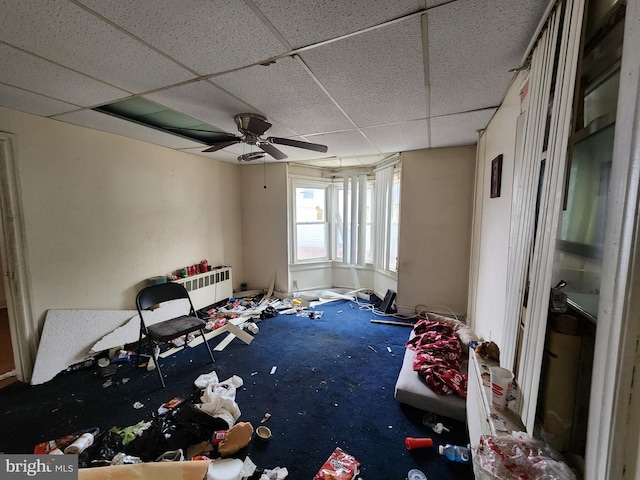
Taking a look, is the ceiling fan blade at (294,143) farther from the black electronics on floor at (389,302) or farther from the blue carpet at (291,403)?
the black electronics on floor at (389,302)

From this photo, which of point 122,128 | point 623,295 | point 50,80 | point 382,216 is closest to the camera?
point 623,295

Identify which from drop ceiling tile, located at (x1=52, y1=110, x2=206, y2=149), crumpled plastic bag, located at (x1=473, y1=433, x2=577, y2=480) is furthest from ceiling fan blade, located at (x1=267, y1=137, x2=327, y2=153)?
crumpled plastic bag, located at (x1=473, y1=433, x2=577, y2=480)

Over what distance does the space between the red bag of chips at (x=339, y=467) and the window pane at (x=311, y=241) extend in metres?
3.22

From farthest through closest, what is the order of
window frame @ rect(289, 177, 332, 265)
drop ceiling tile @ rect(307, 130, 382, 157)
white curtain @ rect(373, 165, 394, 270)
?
window frame @ rect(289, 177, 332, 265)
white curtain @ rect(373, 165, 394, 270)
drop ceiling tile @ rect(307, 130, 382, 157)

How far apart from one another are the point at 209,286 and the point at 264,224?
4.36 ft

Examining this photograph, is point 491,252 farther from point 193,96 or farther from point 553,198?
point 193,96

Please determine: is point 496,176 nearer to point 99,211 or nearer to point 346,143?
point 346,143

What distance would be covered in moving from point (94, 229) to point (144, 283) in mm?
791

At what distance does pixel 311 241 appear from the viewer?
4664 millimetres

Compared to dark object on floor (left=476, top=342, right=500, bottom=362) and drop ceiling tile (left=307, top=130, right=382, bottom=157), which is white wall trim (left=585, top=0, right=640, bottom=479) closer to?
dark object on floor (left=476, top=342, right=500, bottom=362)

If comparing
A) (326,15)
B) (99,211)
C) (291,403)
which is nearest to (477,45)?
(326,15)

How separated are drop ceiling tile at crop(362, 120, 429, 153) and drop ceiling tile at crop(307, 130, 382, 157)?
0.37 ft

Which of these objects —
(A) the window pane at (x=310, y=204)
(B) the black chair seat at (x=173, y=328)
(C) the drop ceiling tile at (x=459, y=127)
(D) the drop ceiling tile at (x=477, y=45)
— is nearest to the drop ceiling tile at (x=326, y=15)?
(D) the drop ceiling tile at (x=477, y=45)

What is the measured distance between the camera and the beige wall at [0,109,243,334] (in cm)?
213
